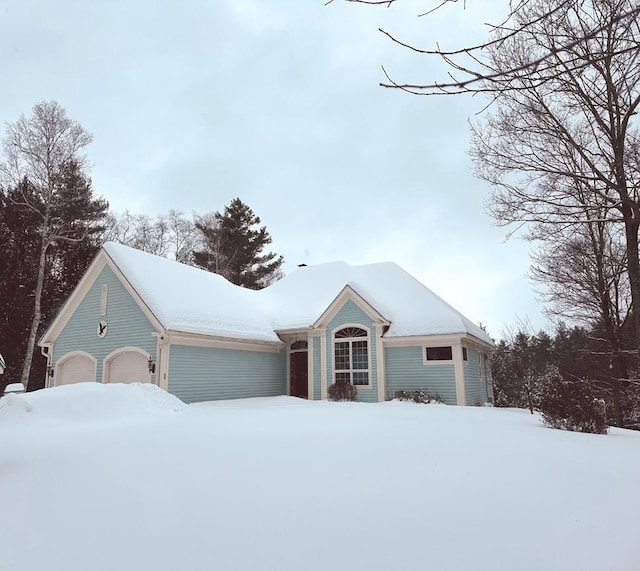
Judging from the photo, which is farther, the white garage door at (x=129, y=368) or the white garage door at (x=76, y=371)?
the white garage door at (x=76, y=371)

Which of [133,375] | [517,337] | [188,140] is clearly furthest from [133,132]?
[517,337]

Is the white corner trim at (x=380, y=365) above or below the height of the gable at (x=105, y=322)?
below

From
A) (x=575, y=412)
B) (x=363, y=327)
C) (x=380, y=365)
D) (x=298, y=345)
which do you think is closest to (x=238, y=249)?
(x=298, y=345)

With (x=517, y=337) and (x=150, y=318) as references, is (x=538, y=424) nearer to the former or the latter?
(x=150, y=318)

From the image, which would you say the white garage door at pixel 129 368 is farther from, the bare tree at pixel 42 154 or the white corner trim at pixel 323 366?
the bare tree at pixel 42 154

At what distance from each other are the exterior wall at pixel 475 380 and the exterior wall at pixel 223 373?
7.69 metres

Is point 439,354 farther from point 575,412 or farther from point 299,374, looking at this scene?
point 575,412

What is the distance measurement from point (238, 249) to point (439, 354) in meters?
23.4

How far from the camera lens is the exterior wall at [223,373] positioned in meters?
13.7

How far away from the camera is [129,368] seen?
14.4 metres

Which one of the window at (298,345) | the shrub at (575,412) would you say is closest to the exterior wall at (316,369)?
the window at (298,345)

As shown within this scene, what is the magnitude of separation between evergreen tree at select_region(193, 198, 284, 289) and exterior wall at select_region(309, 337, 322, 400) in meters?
17.0

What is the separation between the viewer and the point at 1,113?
19156 mm

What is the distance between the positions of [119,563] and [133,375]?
497 inches
